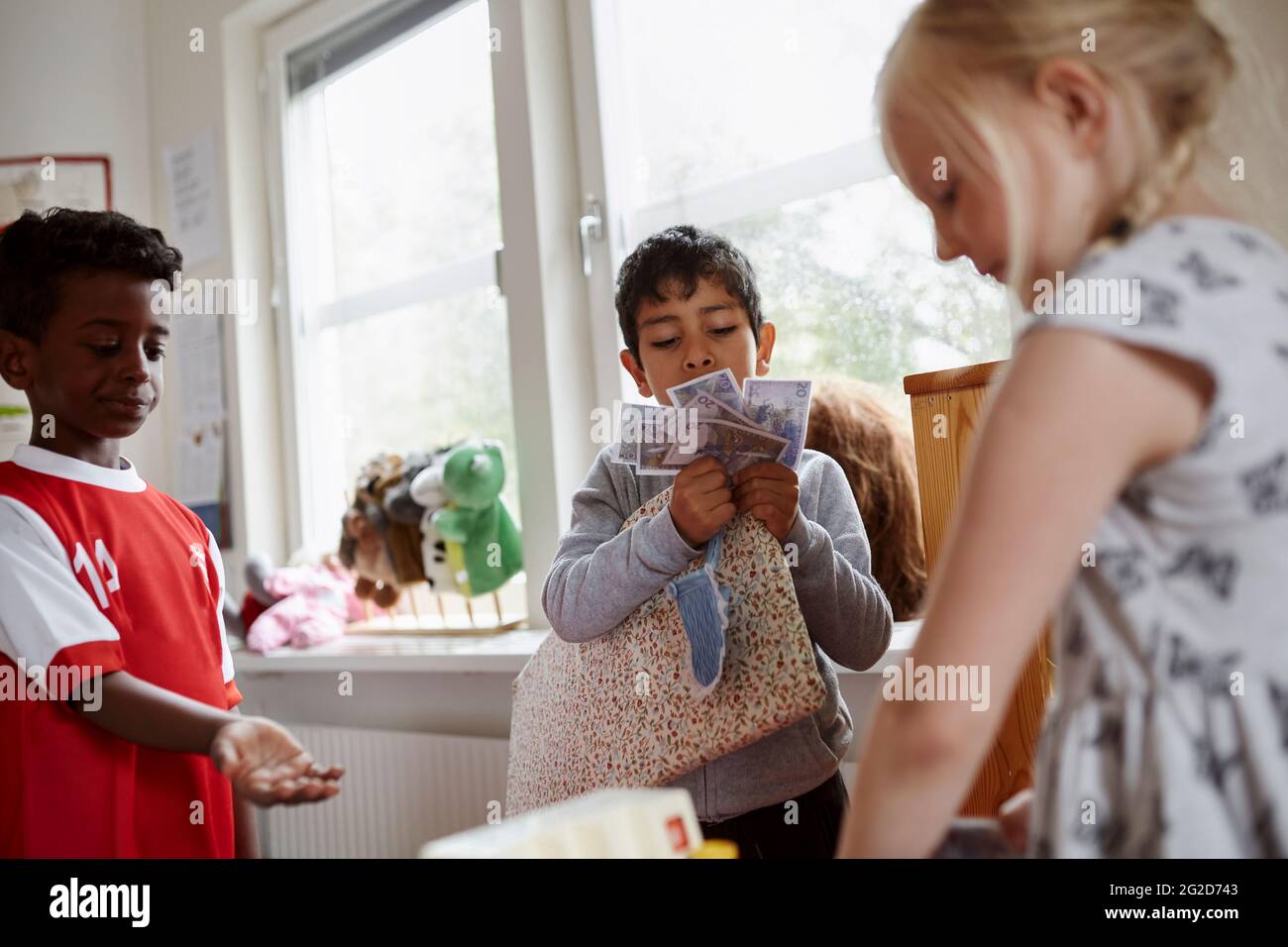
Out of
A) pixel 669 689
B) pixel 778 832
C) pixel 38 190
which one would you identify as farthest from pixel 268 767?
pixel 38 190

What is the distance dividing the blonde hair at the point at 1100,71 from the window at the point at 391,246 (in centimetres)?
162

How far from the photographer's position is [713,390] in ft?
3.56

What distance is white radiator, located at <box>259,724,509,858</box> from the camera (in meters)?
1.89

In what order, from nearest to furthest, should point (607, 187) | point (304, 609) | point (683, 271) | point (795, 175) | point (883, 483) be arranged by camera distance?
point (683, 271) < point (883, 483) < point (795, 175) < point (607, 187) < point (304, 609)

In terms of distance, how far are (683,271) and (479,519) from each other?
0.90 metres

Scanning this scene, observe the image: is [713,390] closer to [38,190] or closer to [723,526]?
[723,526]

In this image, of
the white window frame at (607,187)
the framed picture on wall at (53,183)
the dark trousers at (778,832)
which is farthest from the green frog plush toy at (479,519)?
the framed picture on wall at (53,183)

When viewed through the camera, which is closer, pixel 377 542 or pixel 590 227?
pixel 590 227

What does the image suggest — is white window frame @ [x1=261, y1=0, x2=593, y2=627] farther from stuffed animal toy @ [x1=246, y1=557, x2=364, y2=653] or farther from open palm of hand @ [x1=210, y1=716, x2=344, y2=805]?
open palm of hand @ [x1=210, y1=716, x2=344, y2=805]

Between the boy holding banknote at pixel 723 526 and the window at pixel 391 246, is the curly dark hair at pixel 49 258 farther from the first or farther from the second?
the window at pixel 391 246

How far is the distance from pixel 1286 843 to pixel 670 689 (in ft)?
2.11

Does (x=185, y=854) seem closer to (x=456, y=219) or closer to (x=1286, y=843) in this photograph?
(x=1286, y=843)

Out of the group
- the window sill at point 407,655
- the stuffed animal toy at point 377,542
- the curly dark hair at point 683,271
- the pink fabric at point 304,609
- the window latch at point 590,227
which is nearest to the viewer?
the curly dark hair at point 683,271

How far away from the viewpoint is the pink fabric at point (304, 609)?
2197 millimetres
